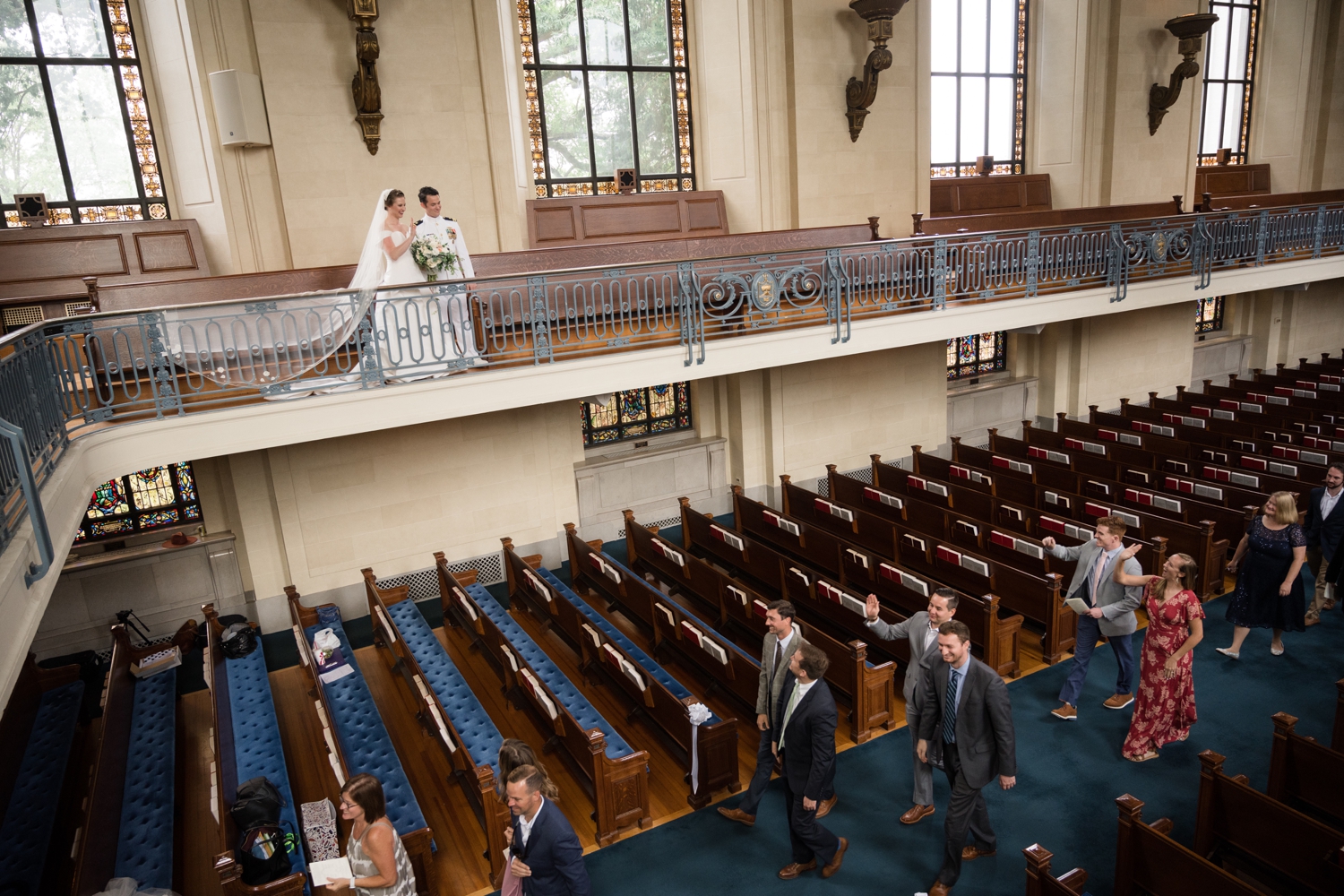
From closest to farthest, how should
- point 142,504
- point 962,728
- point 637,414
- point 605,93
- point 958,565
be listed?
point 962,728
point 958,565
point 142,504
point 605,93
point 637,414

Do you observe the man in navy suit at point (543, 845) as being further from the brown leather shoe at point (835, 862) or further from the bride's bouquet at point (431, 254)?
the bride's bouquet at point (431, 254)

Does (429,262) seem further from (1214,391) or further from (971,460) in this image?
(1214,391)

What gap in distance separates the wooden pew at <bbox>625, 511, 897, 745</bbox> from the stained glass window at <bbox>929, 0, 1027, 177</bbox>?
874 centimetres

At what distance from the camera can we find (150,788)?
227 inches

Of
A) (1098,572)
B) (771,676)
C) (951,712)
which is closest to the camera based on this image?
(951,712)

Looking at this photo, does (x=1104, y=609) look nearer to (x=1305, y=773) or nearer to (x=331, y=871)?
(x=1305, y=773)

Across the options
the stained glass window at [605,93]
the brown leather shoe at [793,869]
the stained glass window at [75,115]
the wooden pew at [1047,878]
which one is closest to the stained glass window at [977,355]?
the stained glass window at [605,93]


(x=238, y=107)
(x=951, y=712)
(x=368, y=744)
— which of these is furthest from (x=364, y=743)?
(x=238, y=107)

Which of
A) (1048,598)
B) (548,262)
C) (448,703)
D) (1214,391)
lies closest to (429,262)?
(548,262)

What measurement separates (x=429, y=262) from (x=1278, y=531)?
7.14 metres

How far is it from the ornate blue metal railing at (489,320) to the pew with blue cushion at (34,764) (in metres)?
2.02

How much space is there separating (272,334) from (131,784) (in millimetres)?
3358

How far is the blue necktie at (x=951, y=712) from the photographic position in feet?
14.3

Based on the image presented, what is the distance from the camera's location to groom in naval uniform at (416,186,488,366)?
693 cm
